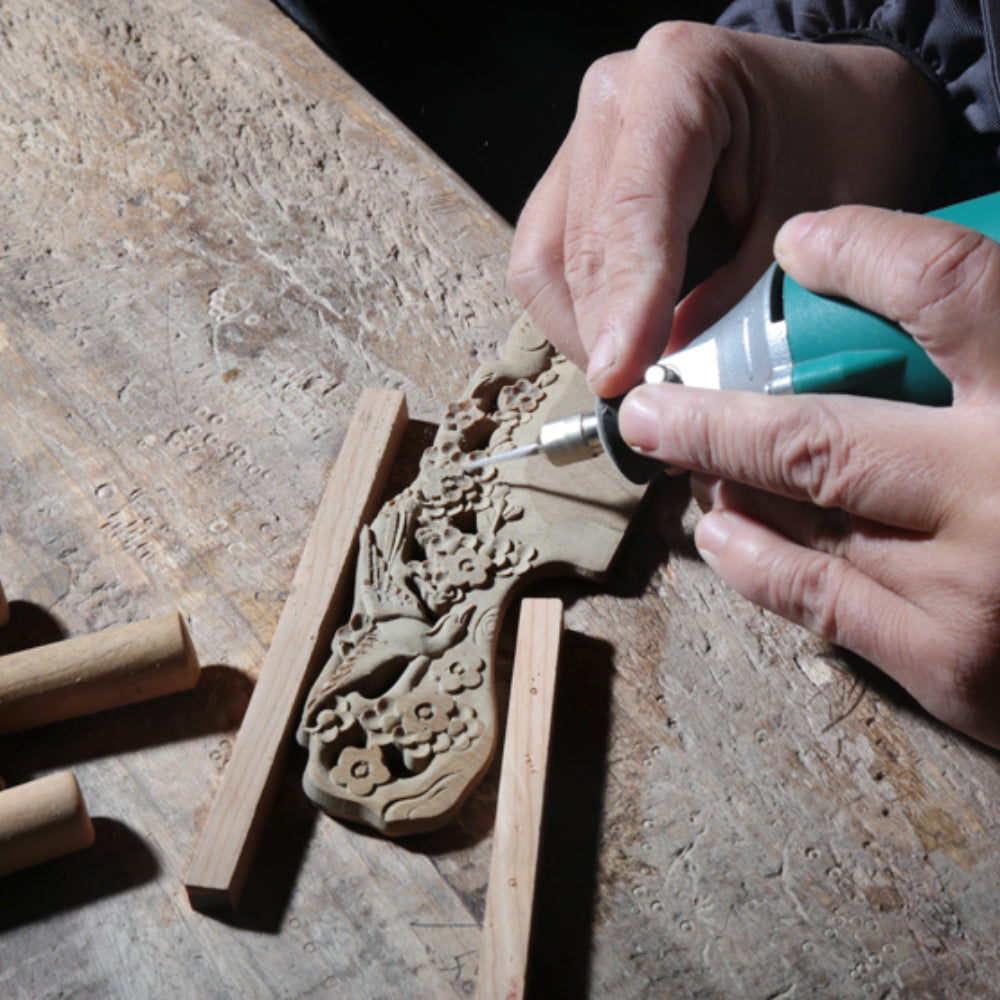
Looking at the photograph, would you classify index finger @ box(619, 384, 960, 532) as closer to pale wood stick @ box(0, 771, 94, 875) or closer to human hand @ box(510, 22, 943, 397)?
human hand @ box(510, 22, 943, 397)

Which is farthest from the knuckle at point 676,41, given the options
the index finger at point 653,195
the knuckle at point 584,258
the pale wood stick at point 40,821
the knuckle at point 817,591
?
the pale wood stick at point 40,821

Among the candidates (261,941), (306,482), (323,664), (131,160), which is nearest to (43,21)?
(131,160)

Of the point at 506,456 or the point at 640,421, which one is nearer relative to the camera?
the point at 640,421

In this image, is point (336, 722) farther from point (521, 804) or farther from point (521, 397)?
point (521, 397)

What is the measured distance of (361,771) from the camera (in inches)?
36.1

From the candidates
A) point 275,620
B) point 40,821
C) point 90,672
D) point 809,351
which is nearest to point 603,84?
point 809,351

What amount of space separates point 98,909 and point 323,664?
0.31 m

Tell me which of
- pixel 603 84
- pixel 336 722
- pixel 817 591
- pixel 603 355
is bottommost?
pixel 817 591

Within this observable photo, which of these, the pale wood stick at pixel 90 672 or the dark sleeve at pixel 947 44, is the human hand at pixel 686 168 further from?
the pale wood stick at pixel 90 672

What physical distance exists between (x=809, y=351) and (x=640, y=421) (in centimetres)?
16

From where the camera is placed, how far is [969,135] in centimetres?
119

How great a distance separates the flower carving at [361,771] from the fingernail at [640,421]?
40 cm

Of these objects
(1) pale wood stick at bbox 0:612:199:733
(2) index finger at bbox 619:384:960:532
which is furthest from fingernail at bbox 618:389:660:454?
(1) pale wood stick at bbox 0:612:199:733

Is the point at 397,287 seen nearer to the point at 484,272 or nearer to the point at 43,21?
the point at 484,272
